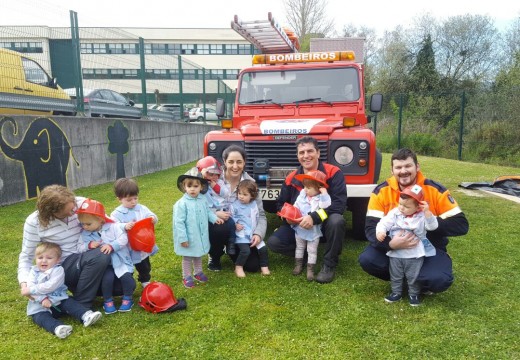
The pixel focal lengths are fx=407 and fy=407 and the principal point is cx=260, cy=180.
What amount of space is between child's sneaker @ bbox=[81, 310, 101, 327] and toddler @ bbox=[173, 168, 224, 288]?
2.86 feet

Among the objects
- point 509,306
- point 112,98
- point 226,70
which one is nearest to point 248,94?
point 509,306

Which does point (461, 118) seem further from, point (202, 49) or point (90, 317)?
point (202, 49)

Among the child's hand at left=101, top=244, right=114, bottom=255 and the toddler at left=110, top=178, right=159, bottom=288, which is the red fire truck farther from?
the child's hand at left=101, top=244, right=114, bottom=255

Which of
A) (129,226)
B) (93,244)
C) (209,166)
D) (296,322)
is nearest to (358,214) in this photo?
(209,166)

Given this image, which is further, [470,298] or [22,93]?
[22,93]

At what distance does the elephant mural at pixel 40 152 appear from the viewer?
6754mm

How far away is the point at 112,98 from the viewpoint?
11.6m

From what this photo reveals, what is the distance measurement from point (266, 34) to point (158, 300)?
531 centimetres

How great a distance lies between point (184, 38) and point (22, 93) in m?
41.3

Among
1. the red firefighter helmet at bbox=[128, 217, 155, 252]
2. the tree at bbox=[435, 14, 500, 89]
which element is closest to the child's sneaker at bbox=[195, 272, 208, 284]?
the red firefighter helmet at bbox=[128, 217, 155, 252]

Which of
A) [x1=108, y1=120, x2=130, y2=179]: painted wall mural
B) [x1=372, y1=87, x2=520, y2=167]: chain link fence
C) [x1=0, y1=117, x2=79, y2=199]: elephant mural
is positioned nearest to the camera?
[x1=0, y1=117, x2=79, y2=199]: elephant mural

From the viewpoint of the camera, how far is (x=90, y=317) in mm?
2920

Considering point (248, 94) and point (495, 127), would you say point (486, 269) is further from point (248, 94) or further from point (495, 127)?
point (495, 127)

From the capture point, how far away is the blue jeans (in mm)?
2885
